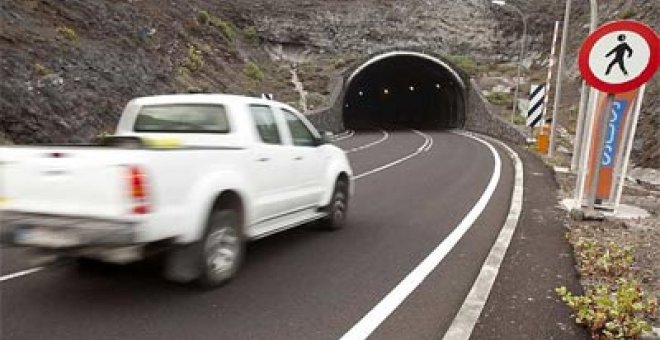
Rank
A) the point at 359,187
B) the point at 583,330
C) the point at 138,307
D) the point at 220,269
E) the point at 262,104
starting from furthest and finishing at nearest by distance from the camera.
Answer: the point at 359,187, the point at 262,104, the point at 220,269, the point at 138,307, the point at 583,330

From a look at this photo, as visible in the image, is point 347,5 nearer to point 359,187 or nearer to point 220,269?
point 359,187

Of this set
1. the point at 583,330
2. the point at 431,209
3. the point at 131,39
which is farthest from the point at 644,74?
the point at 131,39

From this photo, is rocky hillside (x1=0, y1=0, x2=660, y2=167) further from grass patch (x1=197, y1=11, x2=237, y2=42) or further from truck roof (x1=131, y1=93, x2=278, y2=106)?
truck roof (x1=131, y1=93, x2=278, y2=106)

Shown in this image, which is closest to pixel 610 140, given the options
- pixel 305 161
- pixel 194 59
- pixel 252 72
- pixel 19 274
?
pixel 305 161

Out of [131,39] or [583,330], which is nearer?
[583,330]

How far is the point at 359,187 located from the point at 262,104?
635cm

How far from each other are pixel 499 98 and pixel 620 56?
38.3 metres

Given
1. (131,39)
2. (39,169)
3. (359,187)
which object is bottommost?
(359,187)

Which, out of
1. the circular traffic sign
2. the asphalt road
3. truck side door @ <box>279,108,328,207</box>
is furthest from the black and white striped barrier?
truck side door @ <box>279,108,328,207</box>

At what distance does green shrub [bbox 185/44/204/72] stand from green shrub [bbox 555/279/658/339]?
86.7ft

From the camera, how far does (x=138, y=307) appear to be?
222 inches

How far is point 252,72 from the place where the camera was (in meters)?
39.4

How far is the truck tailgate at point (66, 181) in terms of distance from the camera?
521 cm

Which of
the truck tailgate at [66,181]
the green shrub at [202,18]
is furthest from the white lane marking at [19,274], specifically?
the green shrub at [202,18]
